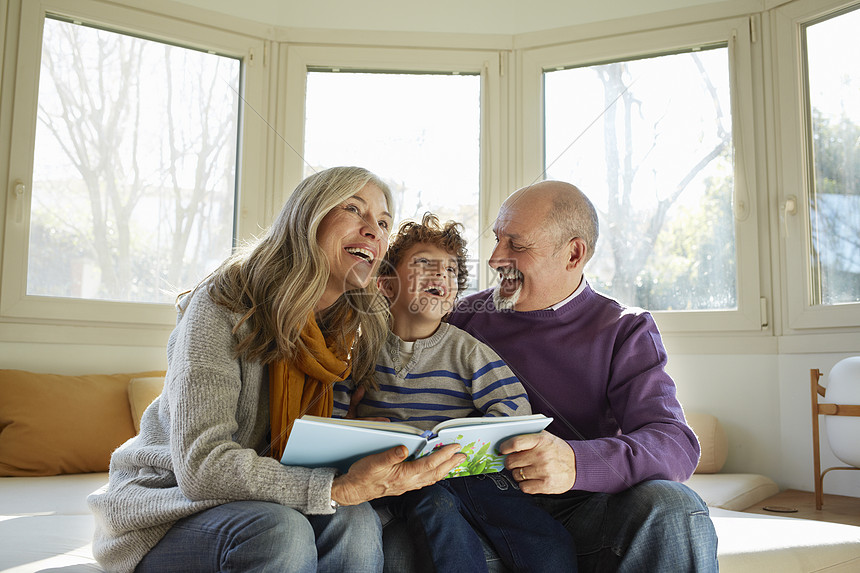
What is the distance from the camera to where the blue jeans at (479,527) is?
1.34 meters

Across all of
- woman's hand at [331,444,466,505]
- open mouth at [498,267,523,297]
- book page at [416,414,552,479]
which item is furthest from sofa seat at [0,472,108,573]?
open mouth at [498,267,523,297]

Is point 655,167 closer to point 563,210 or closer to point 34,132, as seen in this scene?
point 563,210

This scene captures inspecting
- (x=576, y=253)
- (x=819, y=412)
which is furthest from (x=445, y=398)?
(x=819, y=412)

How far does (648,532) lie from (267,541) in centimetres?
75

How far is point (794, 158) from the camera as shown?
306 centimetres

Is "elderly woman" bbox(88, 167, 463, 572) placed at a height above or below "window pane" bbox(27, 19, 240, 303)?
below

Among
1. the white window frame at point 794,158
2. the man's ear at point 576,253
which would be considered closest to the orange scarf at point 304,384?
the man's ear at point 576,253

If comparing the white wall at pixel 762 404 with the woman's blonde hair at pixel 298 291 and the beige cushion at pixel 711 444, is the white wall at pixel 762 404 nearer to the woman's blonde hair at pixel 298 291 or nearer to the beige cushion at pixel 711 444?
the beige cushion at pixel 711 444

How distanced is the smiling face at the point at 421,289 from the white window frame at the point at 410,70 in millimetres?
1577

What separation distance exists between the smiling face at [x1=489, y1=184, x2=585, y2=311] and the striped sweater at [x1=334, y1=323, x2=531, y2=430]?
26 centimetres

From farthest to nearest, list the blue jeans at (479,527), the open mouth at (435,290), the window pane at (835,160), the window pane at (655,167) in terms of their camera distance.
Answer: the window pane at (655,167), the window pane at (835,160), the open mouth at (435,290), the blue jeans at (479,527)

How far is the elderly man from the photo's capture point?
1.41 meters

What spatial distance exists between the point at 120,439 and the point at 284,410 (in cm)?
152

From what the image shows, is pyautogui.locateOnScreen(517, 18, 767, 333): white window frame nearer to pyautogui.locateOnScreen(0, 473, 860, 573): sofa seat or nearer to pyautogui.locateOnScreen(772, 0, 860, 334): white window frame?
pyautogui.locateOnScreen(772, 0, 860, 334): white window frame
